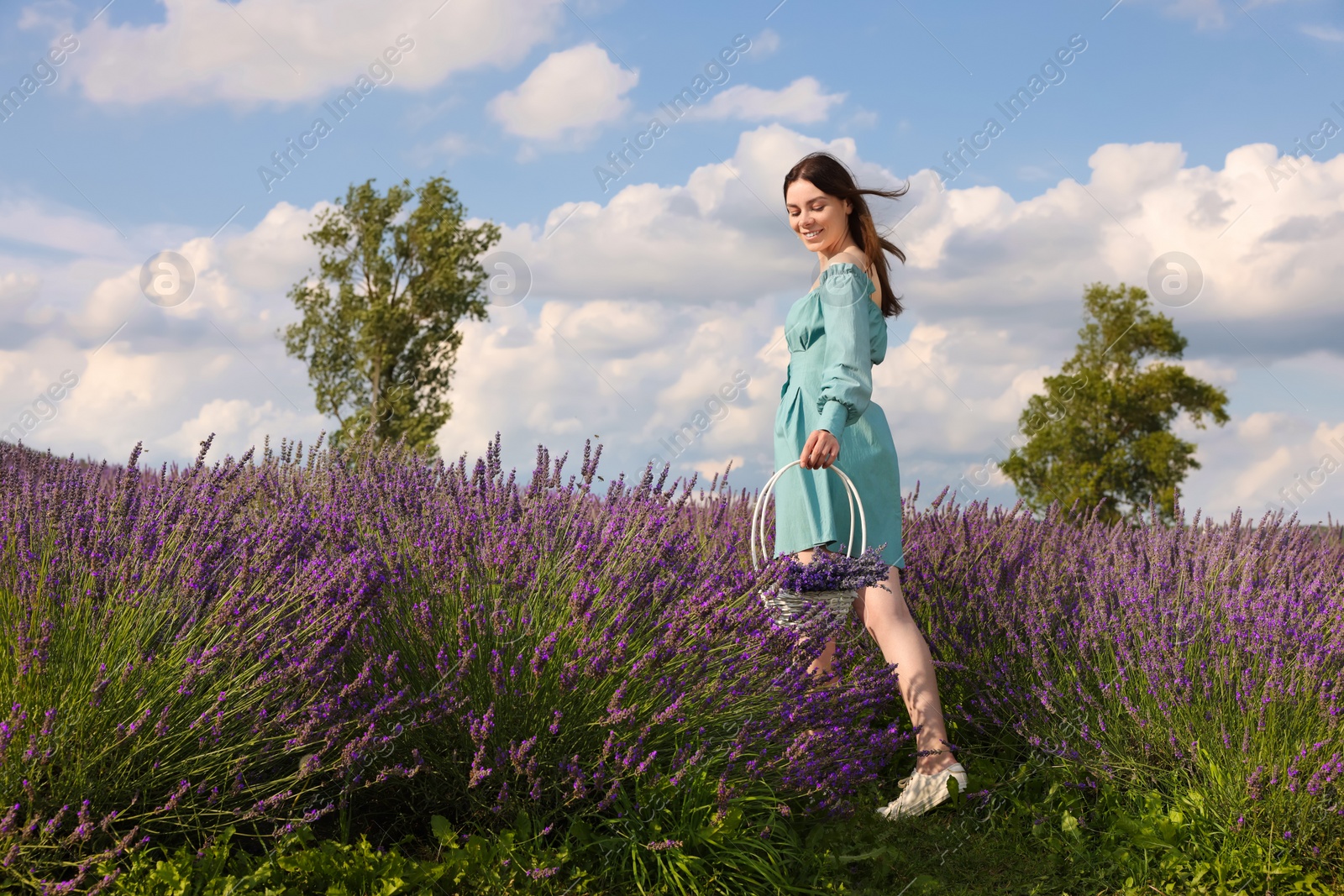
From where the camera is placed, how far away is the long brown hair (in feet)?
11.3

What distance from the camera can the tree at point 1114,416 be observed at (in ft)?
59.5

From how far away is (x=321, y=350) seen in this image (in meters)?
18.4

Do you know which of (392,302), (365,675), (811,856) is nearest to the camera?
(365,675)

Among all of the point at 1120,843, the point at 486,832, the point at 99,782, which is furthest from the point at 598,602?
the point at 1120,843

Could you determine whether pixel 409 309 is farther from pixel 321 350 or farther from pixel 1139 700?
pixel 1139 700

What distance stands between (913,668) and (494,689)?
4.32ft

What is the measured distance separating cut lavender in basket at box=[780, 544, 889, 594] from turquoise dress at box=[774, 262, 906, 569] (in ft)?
0.58

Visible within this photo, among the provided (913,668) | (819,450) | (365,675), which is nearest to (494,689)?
(365,675)

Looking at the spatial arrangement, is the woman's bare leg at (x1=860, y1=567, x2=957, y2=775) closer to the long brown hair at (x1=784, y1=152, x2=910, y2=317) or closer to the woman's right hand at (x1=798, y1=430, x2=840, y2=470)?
the woman's right hand at (x1=798, y1=430, x2=840, y2=470)

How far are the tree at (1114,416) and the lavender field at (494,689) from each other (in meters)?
15.0

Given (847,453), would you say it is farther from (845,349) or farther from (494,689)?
(494,689)

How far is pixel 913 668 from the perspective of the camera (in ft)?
10.5

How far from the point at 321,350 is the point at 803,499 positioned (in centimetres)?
1655

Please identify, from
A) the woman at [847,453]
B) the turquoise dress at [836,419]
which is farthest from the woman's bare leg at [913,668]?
the turquoise dress at [836,419]
